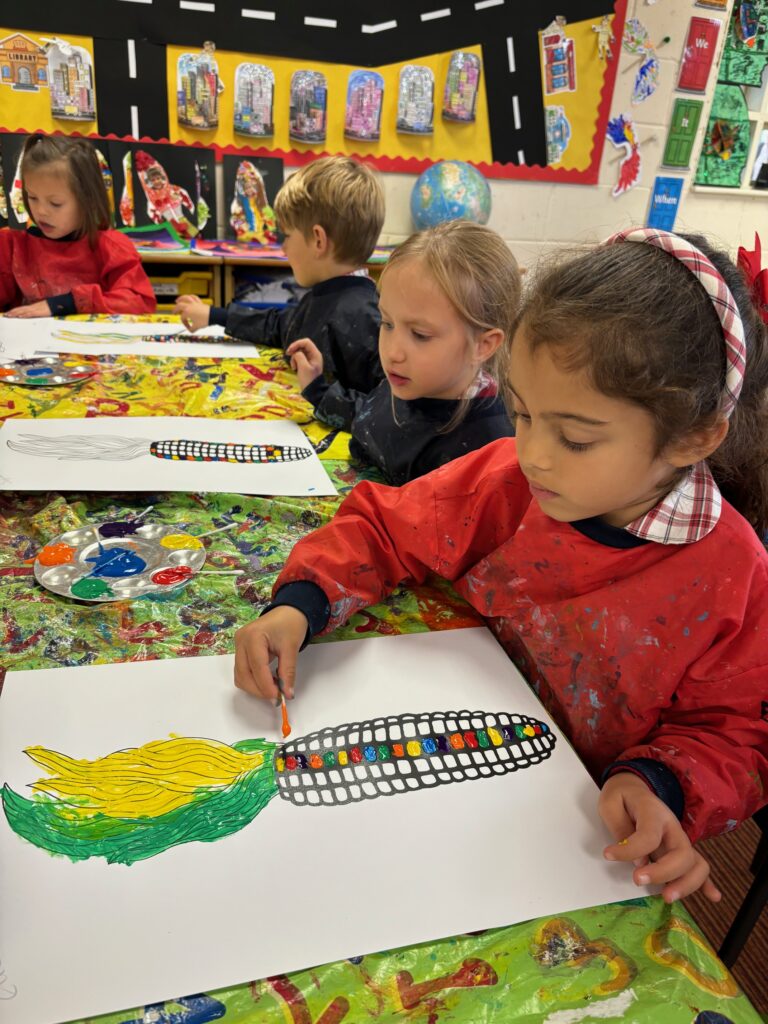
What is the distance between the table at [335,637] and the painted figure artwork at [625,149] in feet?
8.77

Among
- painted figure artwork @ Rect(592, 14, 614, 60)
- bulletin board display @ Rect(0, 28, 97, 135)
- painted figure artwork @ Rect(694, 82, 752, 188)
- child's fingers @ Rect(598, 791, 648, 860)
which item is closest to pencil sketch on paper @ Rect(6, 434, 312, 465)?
child's fingers @ Rect(598, 791, 648, 860)

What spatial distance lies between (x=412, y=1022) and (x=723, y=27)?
Result: 3.82 metres

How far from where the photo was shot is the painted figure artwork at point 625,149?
316 centimetres

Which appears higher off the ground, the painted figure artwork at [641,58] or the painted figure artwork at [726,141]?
the painted figure artwork at [641,58]

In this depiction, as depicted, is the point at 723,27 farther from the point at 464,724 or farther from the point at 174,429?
the point at 464,724

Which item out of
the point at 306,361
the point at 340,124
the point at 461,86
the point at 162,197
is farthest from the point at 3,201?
the point at 306,361

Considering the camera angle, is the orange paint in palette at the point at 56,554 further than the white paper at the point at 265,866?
Yes

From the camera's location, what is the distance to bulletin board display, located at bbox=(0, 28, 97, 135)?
251 centimetres

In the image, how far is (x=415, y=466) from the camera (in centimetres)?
96

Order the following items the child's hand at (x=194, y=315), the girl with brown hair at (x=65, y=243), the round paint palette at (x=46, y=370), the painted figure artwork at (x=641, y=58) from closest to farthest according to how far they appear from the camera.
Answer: the round paint palette at (x=46, y=370)
the child's hand at (x=194, y=315)
the girl with brown hair at (x=65, y=243)
the painted figure artwork at (x=641, y=58)

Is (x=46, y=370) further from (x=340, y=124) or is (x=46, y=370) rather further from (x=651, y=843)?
(x=340, y=124)

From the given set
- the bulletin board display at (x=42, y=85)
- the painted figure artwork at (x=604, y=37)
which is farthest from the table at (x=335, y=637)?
the painted figure artwork at (x=604, y=37)

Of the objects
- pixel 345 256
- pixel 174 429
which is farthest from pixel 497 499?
pixel 345 256

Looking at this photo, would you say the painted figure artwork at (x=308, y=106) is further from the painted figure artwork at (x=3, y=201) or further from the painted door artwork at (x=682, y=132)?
the painted door artwork at (x=682, y=132)
